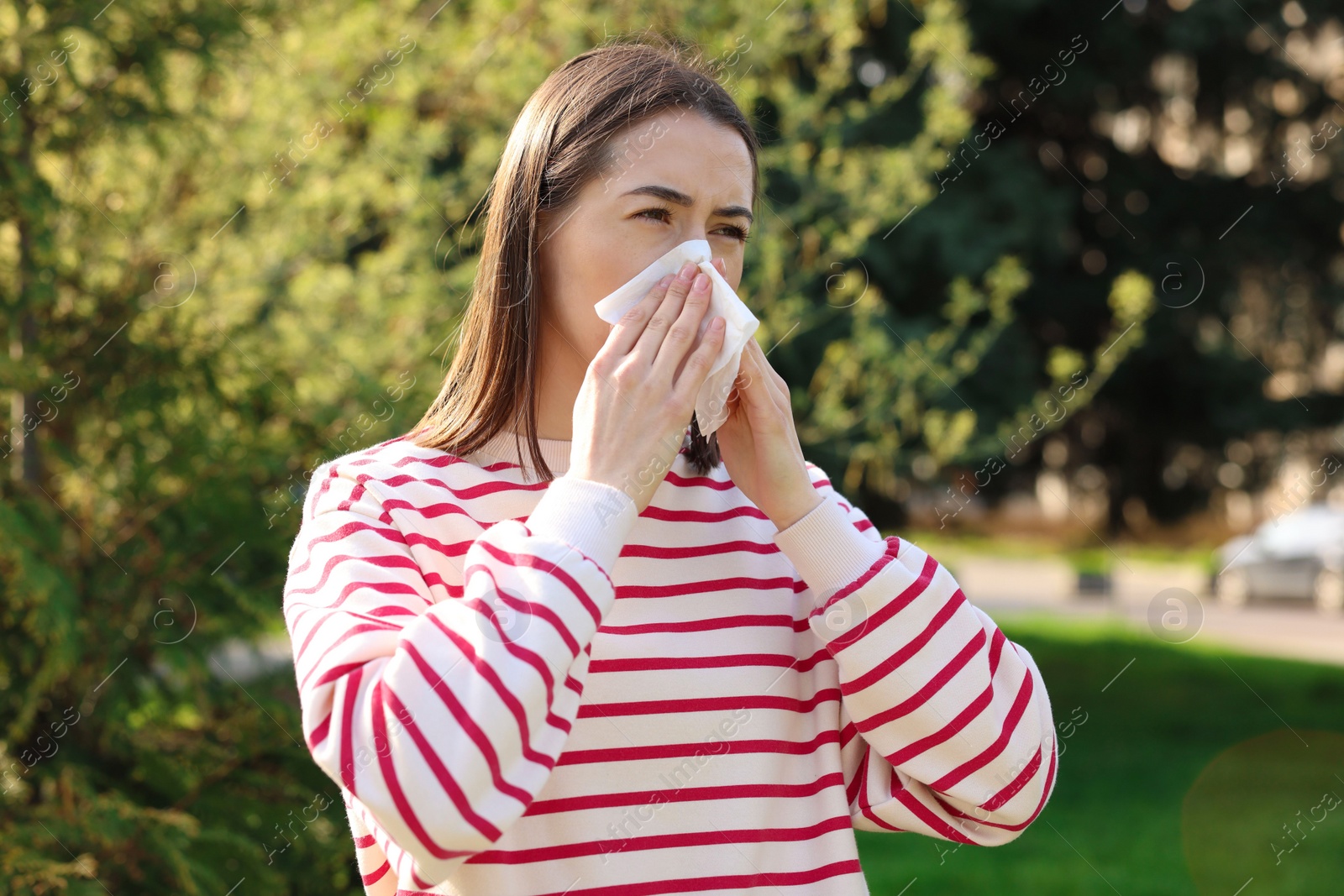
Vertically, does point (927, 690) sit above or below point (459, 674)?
below

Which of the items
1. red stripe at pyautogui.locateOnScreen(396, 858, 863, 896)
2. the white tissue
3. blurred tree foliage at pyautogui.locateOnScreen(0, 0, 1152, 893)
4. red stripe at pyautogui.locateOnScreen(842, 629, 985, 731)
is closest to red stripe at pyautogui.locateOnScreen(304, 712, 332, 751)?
red stripe at pyautogui.locateOnScreen(396, 858, 863, 896)

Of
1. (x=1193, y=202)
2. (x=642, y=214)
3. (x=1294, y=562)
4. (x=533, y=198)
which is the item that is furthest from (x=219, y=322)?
(x=1294, y=562)

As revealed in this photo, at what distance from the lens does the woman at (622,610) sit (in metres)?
1.25

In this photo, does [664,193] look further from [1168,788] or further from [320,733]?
[1168,788]

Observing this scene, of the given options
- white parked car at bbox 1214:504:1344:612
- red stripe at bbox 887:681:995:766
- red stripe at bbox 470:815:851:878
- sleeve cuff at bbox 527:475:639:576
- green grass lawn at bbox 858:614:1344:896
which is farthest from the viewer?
white parked car at bbox 1214:504:1344:612

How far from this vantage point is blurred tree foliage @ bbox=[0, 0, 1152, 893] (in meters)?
3.30

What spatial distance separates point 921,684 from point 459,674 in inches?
24.6

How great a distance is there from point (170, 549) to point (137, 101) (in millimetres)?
1429

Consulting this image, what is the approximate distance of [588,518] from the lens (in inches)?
52.0

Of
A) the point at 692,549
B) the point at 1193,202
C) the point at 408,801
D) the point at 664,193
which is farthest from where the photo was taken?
the point at 1193,202

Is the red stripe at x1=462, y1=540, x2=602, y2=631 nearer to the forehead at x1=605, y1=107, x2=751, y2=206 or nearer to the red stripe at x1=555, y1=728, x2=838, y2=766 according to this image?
the red stripe at x1=555, y1=728, x2=838, y2=766

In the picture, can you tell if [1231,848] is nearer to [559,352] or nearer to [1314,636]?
[559,352]

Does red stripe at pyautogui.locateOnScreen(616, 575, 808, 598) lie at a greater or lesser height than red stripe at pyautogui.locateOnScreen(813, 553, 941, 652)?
greater

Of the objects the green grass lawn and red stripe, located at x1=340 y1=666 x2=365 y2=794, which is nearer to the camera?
red stripe, located at x1=340 y1=666 x2=365 y2=794
